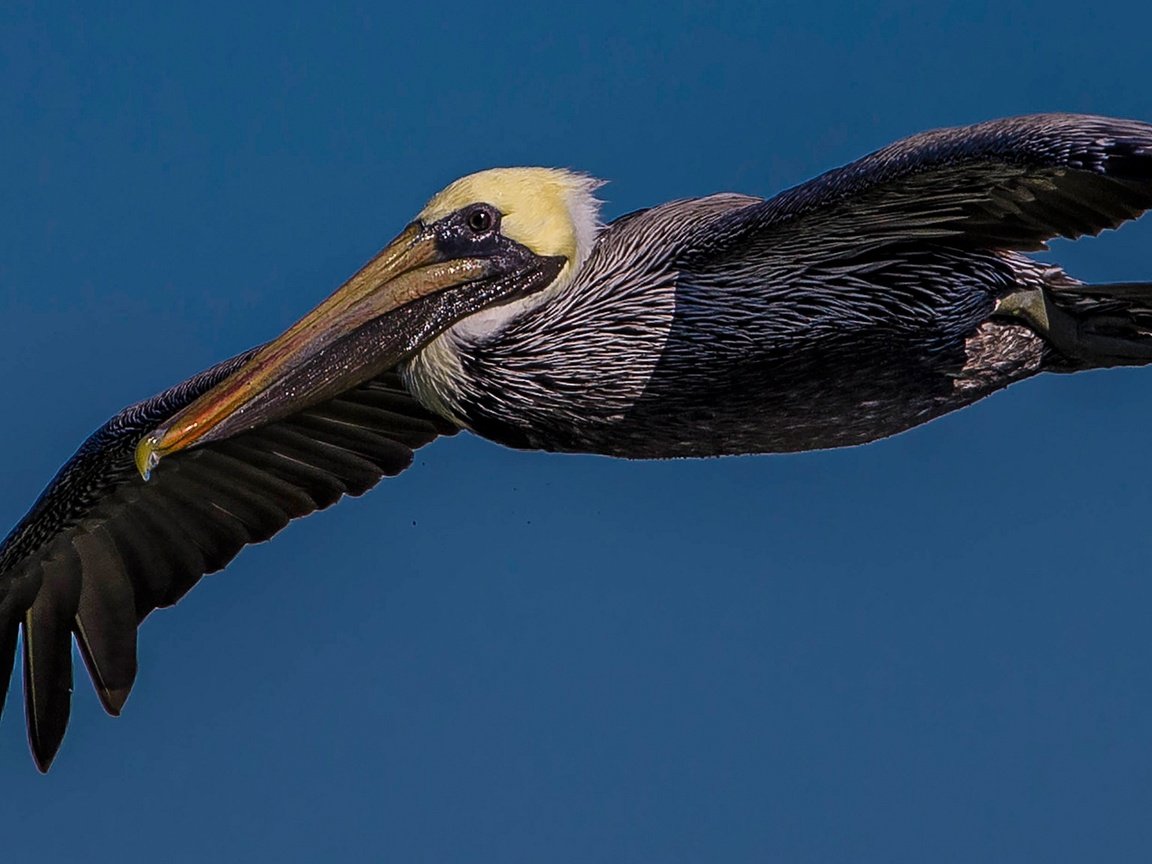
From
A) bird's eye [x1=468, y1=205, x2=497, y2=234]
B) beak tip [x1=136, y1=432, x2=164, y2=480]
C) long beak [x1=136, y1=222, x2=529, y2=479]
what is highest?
bird's eye [x1=468, y1=205, x2=497, y2=234]

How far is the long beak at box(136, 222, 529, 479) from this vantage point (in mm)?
7043

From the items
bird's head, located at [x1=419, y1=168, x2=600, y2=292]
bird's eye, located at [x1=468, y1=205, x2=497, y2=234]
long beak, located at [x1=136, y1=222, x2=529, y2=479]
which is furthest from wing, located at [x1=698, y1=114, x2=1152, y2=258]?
long beak, located at [x1=136, y1=222, x2=529, y2=479]

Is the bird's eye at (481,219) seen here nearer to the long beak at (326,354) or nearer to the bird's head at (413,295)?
the bird's head at (413,295)

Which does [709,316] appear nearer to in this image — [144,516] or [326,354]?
[326,354]

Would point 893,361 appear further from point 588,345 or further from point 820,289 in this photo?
point 588,345

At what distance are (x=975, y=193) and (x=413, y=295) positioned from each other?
2132 millimetres

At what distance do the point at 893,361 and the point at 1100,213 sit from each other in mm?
963

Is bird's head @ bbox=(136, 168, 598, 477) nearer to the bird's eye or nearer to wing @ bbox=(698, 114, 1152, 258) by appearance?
the bird's eye

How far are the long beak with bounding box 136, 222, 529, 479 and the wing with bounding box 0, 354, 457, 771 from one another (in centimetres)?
143

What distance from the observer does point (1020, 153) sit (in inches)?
246

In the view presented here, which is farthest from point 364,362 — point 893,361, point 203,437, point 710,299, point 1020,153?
point 1020,153

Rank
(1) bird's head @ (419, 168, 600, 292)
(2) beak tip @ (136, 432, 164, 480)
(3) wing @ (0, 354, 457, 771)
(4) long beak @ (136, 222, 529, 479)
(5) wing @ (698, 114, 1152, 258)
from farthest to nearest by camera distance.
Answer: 1. (3) wing @ (0, 354, 457, 771)
2. (1) bird's head @ (419, 168, 600, 292)
3. (4) long beak @ (136, 222, 529, 479)
4. (2) beak tip @ (136, 432, 164, 480)
5. (5) wing @ (698, 114, 1152, 258)

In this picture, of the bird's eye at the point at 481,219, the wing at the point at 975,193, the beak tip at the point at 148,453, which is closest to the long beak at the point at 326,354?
the beak tip at the point at 148,453

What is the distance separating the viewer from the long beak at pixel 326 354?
7.04m
